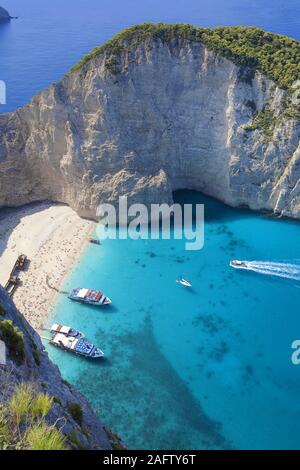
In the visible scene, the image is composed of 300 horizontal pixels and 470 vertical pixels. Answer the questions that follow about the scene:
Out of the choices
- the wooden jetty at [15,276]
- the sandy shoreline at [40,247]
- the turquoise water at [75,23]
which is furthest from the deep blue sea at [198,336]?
the turquoise water at [75,23]

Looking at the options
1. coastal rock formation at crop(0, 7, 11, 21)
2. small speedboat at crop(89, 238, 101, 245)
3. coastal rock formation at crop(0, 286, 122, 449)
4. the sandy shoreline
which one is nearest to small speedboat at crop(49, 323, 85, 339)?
the sandy shoreline

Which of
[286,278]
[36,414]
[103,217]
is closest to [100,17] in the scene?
[103,217]

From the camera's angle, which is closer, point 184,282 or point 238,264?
point 184,282

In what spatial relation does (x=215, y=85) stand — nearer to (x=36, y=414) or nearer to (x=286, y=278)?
(x=286, y=278)

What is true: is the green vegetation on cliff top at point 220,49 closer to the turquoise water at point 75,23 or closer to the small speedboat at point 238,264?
the small speedboat at point 238,264

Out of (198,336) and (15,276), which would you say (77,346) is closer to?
(198,336)

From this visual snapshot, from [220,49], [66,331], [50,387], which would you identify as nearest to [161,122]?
[220,49]
